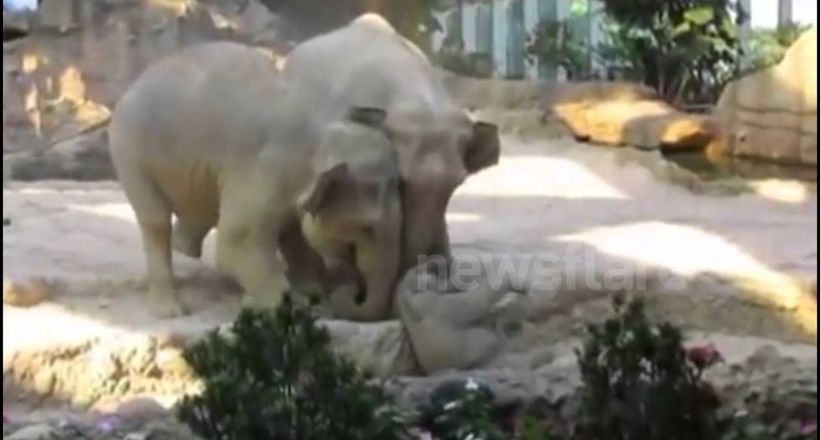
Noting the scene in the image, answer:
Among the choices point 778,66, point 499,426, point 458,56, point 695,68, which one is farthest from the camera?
point 695,68

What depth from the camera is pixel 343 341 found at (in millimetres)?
3551

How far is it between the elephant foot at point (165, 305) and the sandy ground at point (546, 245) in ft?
0.09

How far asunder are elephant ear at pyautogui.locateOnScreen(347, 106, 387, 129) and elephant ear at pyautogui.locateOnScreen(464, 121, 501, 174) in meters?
0.24

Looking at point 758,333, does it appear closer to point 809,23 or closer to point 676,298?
point 676,298

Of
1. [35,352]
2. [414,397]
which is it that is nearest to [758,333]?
[414,397]

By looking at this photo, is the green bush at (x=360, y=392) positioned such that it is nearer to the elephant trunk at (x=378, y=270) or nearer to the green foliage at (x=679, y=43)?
the elephant trunk at (x=378, y=270)

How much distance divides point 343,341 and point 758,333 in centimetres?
97

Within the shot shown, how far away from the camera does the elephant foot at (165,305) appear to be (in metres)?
3.95

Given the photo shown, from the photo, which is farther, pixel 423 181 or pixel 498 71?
pixel 498 71

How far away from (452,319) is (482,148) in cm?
45

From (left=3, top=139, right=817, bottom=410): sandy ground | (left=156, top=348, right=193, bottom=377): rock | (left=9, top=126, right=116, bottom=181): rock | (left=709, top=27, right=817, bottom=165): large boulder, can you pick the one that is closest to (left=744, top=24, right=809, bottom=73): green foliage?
(left=709, top=27, right=817, bottom=165): large boulder

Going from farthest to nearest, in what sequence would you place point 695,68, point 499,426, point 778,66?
point 695,68 < point 778,66 < point 499,426

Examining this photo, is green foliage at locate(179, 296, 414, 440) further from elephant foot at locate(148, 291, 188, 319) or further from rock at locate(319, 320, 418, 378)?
elephant foot at locate(148, 291, 188, 319)

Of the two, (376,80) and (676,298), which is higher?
(376,80)
